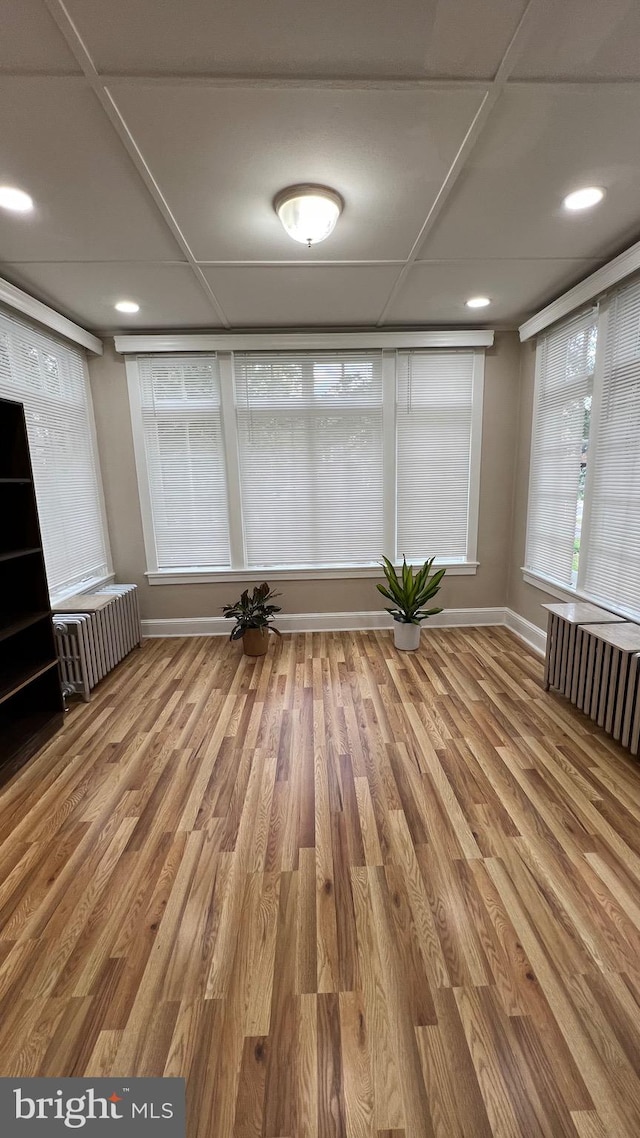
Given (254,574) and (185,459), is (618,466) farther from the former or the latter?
(185,459)

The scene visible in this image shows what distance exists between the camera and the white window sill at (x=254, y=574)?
13.8ft

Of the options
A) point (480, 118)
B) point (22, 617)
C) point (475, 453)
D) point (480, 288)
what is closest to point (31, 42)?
point (480, 118)

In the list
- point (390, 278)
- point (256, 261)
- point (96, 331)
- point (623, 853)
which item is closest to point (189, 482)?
point (96, 331)

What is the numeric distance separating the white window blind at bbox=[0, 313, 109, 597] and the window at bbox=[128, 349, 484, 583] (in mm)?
442

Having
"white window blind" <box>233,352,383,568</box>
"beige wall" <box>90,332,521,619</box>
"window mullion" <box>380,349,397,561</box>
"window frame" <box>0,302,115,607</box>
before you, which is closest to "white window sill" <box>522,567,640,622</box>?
"beige wall" <box>90,332,521,619</box>

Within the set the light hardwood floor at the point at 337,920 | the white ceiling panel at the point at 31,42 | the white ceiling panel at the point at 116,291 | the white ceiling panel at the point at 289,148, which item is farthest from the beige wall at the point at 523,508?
the white ceiling panel at the point at 31,42

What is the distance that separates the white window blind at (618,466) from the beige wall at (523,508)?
74cm

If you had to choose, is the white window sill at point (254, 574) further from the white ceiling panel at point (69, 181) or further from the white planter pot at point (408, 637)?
the white ceiling panel at point (69, 181)

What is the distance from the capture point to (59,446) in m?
3.38

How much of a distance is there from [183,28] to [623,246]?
8.24 ft

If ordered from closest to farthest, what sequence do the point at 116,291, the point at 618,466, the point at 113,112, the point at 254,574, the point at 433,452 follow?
the point at 113,112 < the point at 618,466 < the point at 116,291 < the point at 433,452 < the point at 254,574

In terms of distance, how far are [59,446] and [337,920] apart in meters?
3.63

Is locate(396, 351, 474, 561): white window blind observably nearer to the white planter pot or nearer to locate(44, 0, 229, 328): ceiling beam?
the white planter pot

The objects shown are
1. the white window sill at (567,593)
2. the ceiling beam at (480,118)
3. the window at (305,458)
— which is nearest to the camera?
the ceiling beam at (480,118)
